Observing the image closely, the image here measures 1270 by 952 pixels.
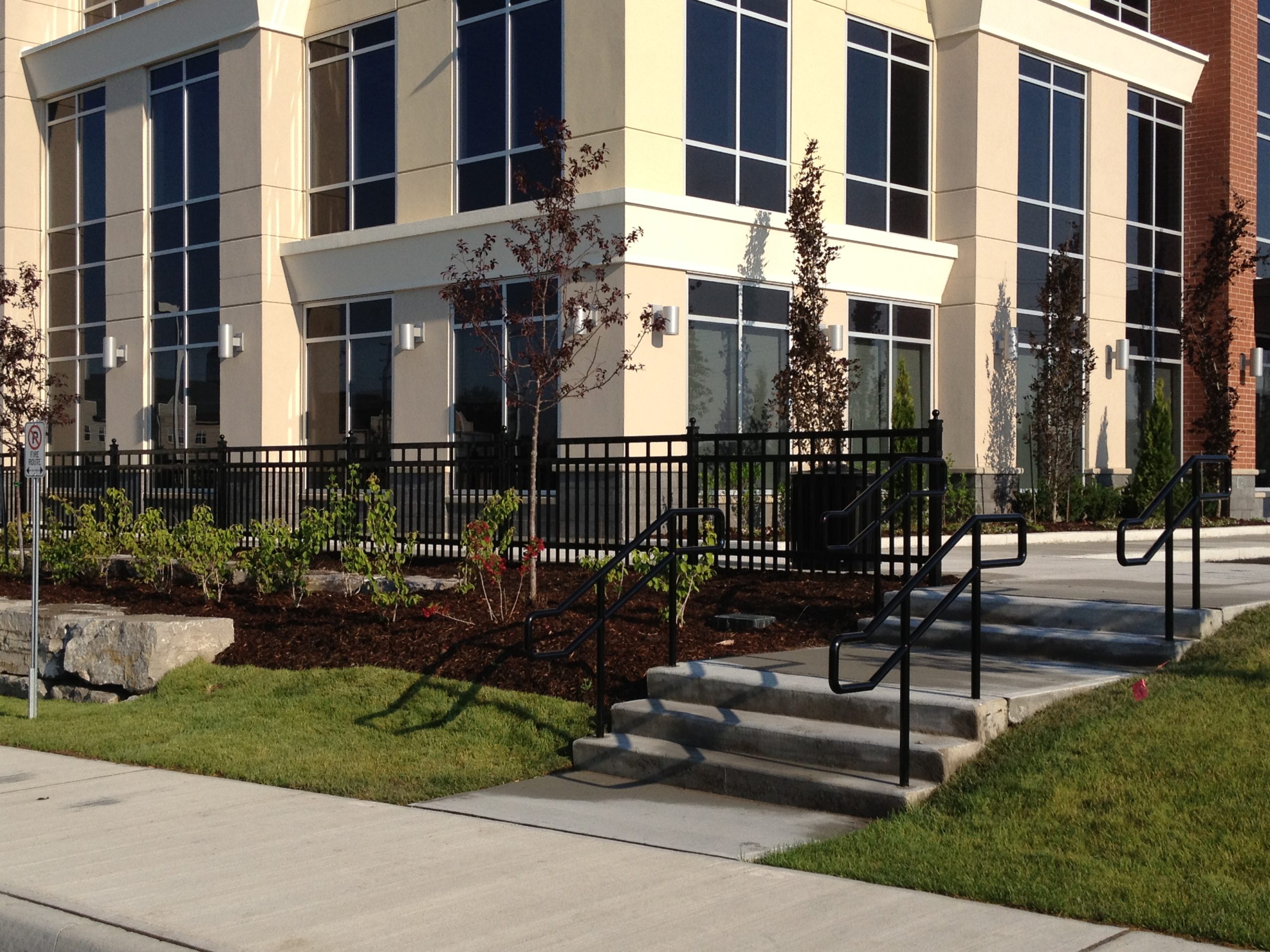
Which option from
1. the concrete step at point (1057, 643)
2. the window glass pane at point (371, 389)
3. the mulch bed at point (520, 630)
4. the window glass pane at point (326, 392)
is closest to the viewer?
the concrete step at point (1057, 643)

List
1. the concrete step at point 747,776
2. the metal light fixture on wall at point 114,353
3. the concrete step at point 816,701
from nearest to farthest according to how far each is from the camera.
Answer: the concrete step at point 747,776
the concrete step at point 816,701
the metal light fixture on wall at point 114,353

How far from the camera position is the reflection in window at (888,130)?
21.5 metres

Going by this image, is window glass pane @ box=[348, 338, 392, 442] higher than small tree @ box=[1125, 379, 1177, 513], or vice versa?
window glass pane @ box=[348, 338, 392, 442]

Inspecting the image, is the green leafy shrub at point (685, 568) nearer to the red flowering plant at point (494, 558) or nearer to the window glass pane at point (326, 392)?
the red flowering plant at point (494, 558)

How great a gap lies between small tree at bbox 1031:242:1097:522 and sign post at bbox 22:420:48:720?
1600 cm

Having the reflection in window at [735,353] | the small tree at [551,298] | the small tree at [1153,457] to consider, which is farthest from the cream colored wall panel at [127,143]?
the small tree at [1153,457]

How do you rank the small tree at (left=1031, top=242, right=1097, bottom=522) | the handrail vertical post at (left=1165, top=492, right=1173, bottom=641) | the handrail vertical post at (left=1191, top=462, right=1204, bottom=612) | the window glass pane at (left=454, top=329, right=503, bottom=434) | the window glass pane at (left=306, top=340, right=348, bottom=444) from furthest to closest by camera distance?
the small tree at (left=1031, top=242, right=1097, bottom=522) < the window glass pane at (left=306, top=340, right=348, bottom=444) < the window glass pane at (left=454, top=329, right=503, bottom=434) < the handrail vertical post at (left=1191, top=462, right=1204, bottom=612) < the handrail vertical post at (left=1165, top=492, right=1173, bottom=641)

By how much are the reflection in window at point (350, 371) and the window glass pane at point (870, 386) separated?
7.29 metres

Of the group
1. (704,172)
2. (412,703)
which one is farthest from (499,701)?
(704,172)

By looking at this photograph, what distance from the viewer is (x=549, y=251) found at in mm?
12852

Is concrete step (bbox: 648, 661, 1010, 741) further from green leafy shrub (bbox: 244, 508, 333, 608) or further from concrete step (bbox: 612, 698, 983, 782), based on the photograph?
green leafy shrub (bbox: 244, 508, 333, 608)

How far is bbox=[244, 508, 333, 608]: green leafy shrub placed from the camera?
12.9m

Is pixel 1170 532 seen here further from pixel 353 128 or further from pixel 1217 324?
pixel 1217 324

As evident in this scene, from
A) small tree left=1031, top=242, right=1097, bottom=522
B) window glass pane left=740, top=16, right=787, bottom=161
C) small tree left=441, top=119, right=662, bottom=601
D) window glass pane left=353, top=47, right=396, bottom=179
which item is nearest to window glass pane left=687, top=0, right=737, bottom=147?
window glass pane left=740, top=16, right=787, bottom=161
